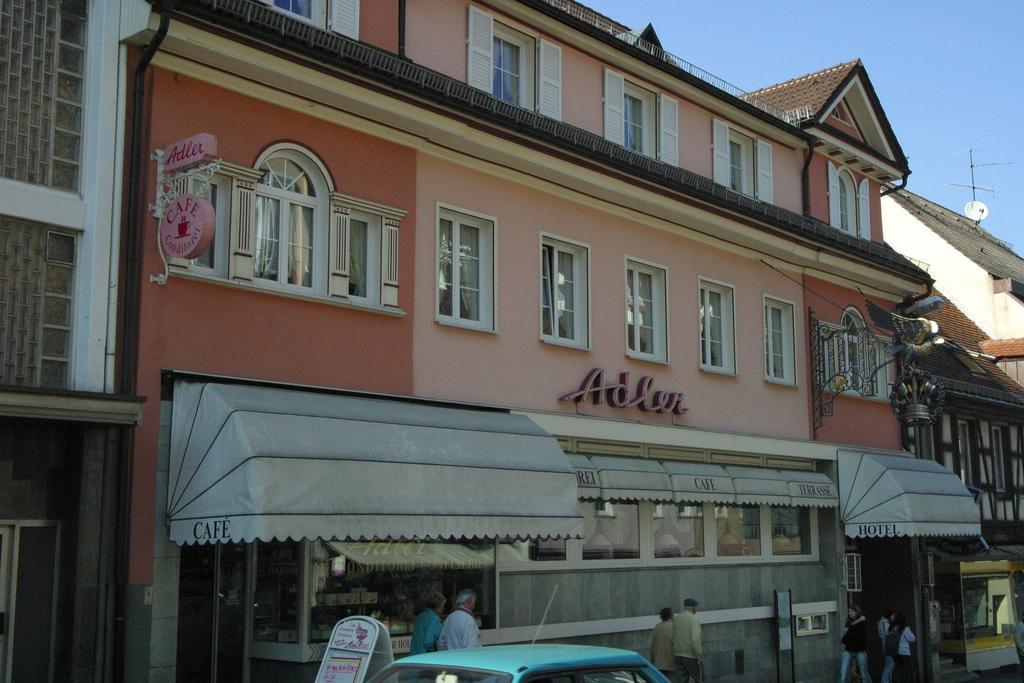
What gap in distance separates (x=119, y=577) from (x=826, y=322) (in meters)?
15.1

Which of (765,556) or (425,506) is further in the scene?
(765,556)

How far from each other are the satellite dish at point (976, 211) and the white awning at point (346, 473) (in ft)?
102

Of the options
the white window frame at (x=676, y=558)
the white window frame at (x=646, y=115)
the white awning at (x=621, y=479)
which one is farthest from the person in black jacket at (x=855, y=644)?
the white window frame at (x=646, y=115)

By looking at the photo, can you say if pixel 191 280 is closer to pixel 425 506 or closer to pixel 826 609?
pixel 425 506

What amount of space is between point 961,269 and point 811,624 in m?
16.9

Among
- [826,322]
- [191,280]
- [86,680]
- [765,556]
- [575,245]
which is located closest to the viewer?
[86,680]

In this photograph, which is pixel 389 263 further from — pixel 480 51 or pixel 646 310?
pixel 646 310

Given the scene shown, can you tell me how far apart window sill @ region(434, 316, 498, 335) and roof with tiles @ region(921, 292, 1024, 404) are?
44.1 feet

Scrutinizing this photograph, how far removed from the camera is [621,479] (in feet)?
55.3

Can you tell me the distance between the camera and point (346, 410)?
13008 mm

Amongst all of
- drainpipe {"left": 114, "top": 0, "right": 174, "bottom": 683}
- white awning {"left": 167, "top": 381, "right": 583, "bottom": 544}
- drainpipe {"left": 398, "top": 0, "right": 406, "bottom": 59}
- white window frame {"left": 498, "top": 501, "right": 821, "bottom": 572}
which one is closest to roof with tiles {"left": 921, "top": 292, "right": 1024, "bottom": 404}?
white window frame {"left": 498, "top": 501, "right": 821, "bottom": 572}

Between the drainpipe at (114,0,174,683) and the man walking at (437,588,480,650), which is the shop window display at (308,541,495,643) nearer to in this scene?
the man walking at (437,588,480,650)

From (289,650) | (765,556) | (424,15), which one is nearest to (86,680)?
(289,650)

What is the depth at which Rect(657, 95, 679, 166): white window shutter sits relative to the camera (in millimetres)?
19922
